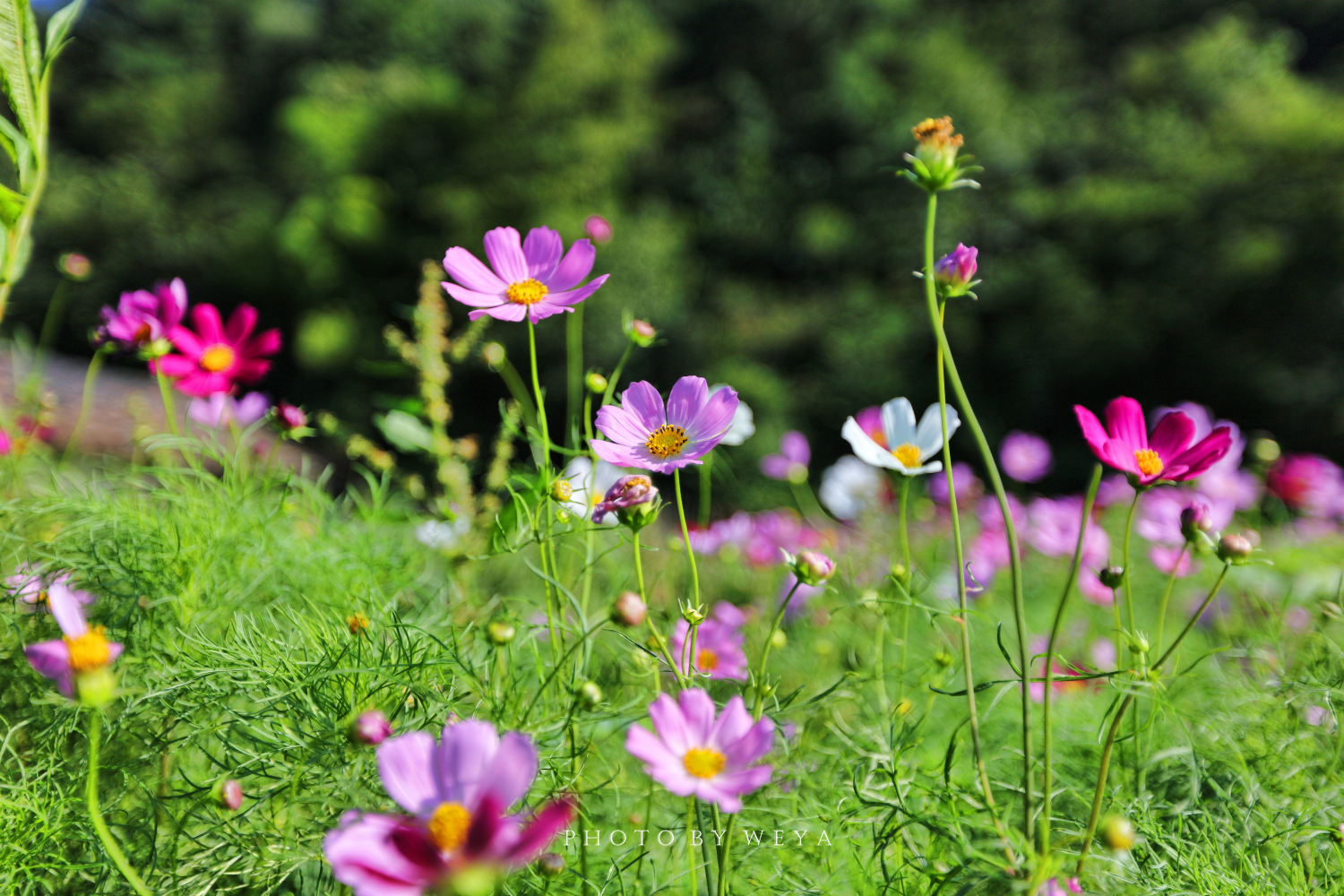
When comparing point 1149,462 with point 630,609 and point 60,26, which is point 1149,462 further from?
point 60,26

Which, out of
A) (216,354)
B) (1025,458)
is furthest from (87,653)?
(1025,458)

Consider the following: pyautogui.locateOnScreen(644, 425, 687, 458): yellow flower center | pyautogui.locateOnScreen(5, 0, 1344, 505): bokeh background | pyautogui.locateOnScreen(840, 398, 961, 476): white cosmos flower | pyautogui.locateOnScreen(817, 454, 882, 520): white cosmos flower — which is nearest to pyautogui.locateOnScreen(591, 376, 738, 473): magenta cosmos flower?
pyautogui.locateOnScreen(644, 425, 687, 458): yellow flower center

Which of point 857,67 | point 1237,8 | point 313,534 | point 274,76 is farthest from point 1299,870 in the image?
point 274,76

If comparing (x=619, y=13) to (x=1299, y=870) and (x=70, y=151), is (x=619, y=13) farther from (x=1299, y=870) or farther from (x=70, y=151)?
(x=70, y=151)

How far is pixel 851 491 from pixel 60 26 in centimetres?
121

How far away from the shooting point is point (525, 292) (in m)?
0.48

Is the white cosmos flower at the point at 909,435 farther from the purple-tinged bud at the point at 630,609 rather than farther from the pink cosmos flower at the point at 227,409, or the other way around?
the pink cosmos flower at the point at 227,409

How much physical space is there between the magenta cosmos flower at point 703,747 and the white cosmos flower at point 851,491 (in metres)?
0.95

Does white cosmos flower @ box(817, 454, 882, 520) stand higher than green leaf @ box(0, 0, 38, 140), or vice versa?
green leaf @ box(0, 0, 38, 140)

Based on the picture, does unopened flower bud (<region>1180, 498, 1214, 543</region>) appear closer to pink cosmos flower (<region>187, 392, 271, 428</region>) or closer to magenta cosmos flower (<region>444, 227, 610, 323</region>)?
magenta cosmos flower (<region>444, 227, 610, 323</region>)

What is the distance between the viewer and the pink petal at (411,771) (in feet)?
0.90

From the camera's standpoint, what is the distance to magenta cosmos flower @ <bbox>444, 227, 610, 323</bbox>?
45cm

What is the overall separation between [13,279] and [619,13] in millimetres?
6144

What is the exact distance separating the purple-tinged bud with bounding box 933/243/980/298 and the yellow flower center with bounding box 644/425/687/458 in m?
0.16
